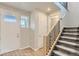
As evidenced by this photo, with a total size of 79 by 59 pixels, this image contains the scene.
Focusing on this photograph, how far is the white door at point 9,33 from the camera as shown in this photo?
1.65 meters

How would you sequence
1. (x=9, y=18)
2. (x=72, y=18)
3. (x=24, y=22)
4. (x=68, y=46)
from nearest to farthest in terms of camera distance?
(x=9, y=18) < (x=24, y=22) < (x=68, y=46) < (x=72, y=18)

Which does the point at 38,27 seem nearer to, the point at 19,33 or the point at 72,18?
the point at 19,33

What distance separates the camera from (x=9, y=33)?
5.55 feet

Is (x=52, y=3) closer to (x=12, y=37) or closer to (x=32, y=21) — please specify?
(x=32, y=21)

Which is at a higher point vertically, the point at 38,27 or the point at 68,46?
the point at 38,27

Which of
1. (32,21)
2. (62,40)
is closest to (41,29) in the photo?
(32,21)

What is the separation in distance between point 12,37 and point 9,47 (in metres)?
0.16

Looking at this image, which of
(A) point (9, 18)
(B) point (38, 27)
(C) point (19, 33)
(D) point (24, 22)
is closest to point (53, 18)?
(B) point (38, 27)

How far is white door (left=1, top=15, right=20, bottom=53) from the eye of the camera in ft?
5.41

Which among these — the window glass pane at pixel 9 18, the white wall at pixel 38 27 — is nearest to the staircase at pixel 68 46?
the white wall at pixel 38 27

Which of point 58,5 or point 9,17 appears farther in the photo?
point 58,5

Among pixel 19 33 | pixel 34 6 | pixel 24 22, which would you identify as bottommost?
pixel 19 33

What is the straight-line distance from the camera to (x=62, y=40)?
92.7 inches

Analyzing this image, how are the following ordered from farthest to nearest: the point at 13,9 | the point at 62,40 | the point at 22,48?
the point at 62,40, the point at 22,48, the point at 13,9
